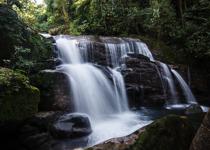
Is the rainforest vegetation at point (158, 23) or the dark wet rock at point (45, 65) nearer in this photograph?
the dark wet rock at point (45, 65)

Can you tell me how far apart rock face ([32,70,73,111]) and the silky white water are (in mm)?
321

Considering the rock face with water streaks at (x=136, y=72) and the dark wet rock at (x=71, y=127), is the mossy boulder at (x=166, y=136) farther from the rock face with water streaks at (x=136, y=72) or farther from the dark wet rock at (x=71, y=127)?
the rock face with water streaks at (x=136, y=72)

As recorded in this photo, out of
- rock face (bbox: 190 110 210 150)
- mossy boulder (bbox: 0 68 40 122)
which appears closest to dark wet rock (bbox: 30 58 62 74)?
mossy boulder (bbox: 0 68 40 122)

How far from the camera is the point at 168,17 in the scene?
48.4ft

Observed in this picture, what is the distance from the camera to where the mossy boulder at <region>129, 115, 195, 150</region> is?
4.36 metres

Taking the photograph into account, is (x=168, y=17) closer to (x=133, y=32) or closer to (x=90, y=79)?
(x=133, y=32)

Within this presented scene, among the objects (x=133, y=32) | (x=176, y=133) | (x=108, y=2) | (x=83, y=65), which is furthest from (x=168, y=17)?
(x=176, y=133)

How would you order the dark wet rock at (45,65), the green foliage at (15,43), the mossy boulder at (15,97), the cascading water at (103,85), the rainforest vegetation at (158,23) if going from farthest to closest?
the rainforest vegetation at (158,23), the dark wet rock at (45,65), the cascading water at (103,85), the green foliage at (15,43), the mossy boulder at (15,97)

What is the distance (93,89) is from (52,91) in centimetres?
173

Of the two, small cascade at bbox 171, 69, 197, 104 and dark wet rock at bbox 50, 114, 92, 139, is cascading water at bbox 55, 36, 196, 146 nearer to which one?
small cascade at bbox 171, 69, 197, 104

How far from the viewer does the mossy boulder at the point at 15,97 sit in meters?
6.08

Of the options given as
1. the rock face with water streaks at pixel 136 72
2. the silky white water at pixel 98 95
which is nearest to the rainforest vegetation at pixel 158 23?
the rock face with water streaks at pixel 136 72

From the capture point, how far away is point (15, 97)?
631 cm

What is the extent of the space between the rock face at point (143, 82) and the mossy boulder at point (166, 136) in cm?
606
